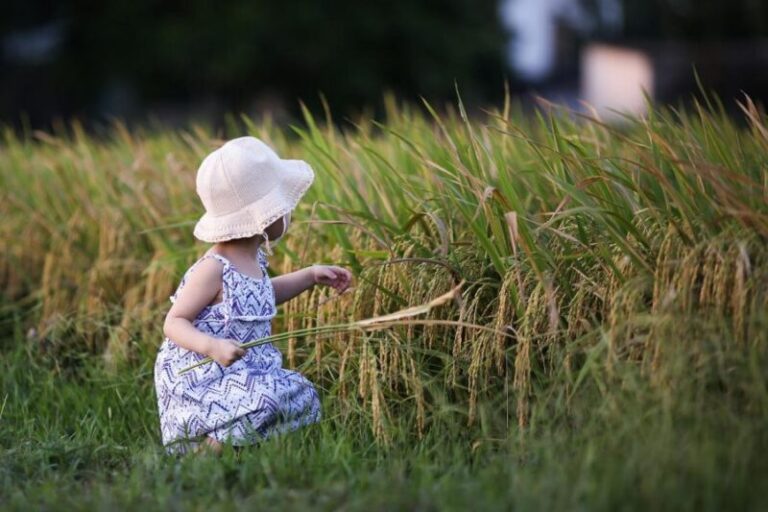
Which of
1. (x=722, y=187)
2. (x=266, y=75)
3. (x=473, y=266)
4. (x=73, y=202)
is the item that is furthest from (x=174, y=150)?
(x=266, y=75)

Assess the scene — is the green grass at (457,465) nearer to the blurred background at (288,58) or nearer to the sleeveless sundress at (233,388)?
the sleeveless sundress at (233,388)

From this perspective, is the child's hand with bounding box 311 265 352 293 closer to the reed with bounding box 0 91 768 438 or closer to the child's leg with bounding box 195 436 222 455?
the reed with bounding box 0 91 768 438

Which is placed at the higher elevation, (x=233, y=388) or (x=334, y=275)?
(x=334, y=275)

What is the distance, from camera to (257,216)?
344 cm

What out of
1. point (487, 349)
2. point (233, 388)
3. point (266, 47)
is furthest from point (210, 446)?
point (266, 47)

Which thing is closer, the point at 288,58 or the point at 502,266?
the point at 502,266

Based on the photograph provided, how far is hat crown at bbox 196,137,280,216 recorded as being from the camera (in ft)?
11.3

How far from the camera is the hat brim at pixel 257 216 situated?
3.44 m

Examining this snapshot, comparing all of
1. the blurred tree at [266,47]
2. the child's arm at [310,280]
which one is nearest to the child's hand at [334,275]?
the child's arm at [310,280]

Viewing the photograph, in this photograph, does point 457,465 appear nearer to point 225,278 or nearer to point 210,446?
point 210,446

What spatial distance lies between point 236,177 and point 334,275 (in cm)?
46

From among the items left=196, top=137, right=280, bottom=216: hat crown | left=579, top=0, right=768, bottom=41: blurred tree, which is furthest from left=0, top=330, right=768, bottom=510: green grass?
left=579, top=0, right=768, bottom=41: blurred tree

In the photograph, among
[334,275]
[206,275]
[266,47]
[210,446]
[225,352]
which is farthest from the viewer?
[266,47]

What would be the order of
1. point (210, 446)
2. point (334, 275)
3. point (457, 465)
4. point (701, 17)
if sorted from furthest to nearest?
point (701, 17) < point (334, 275) < point (210, 446) < point (457, 465)
